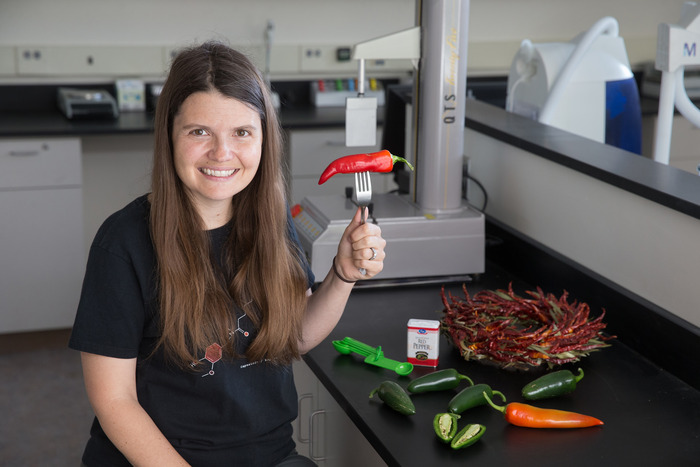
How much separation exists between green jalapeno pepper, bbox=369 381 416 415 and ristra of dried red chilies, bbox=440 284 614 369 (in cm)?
21

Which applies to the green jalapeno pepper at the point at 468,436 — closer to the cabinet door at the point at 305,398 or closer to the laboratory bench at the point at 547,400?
the laboratory bench at the point at 547,400

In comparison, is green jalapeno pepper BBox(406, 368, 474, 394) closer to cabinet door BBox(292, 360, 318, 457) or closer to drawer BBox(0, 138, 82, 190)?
cabinet door BBox(292, 360, 318, 457)

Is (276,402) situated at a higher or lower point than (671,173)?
lower

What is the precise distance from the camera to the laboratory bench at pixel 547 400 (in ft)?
4.25

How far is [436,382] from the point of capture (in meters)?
1.46

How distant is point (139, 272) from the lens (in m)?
1.35

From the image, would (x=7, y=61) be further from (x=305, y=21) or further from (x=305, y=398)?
(x=305, y=398)

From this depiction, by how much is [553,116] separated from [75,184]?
6.51 feet

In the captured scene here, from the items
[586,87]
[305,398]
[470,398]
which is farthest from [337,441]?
[586,87]

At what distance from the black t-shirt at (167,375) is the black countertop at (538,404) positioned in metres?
0.16

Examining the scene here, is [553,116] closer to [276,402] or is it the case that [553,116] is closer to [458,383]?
[458,383]

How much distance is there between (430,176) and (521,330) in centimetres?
52

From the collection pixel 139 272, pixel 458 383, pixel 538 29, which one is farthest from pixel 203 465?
pixel 538 29

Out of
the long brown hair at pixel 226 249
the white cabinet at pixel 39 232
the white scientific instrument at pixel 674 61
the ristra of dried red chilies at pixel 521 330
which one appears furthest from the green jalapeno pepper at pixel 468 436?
the white cabinet at pixel 39 232
